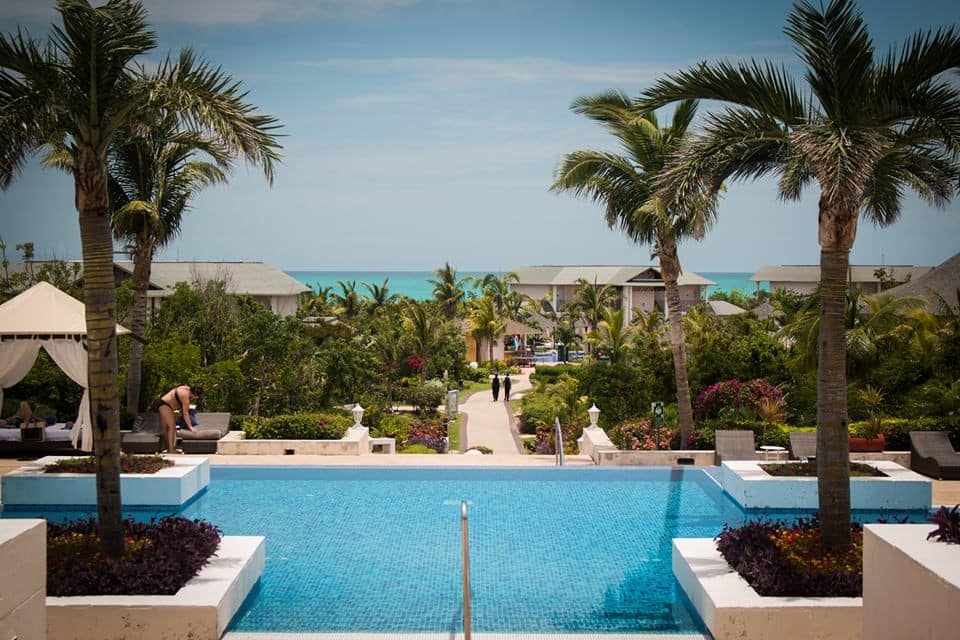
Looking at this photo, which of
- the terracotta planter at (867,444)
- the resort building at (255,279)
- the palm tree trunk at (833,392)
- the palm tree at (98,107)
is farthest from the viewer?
the resort building at (255,279)

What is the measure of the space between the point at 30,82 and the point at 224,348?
51.9 ft

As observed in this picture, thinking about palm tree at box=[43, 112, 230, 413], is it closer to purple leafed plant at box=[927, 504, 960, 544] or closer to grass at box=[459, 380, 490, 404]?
purple leafed plant at box=[927, 504, 960, 544]

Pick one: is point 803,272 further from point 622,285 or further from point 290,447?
point 290,447

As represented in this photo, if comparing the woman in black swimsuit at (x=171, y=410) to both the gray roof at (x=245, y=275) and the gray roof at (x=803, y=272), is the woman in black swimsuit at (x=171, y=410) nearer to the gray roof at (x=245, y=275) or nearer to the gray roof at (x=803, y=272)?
the gray roof at (x=245, y=275)

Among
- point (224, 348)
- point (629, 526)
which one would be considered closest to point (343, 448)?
point (629, 526)

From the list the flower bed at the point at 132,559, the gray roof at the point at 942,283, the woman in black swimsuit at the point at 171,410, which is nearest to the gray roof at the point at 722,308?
the gray roof at the point at 942,283

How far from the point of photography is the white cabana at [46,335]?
577 inches

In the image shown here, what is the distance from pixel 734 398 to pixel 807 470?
7.27 meters

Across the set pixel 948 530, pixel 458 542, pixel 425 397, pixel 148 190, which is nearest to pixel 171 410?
pixel 148 190

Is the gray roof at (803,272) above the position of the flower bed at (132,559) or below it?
above

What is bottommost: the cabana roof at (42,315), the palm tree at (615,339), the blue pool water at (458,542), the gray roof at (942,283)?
the blue pool water at (458,542)

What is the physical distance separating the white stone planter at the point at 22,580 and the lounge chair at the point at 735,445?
1180 cm

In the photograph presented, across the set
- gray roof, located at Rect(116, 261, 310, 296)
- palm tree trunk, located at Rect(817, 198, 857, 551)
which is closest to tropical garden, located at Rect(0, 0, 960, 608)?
palm tree trunk, located at Rect(817, 198, 857, 551)

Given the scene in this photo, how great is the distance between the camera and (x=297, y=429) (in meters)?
16.8
